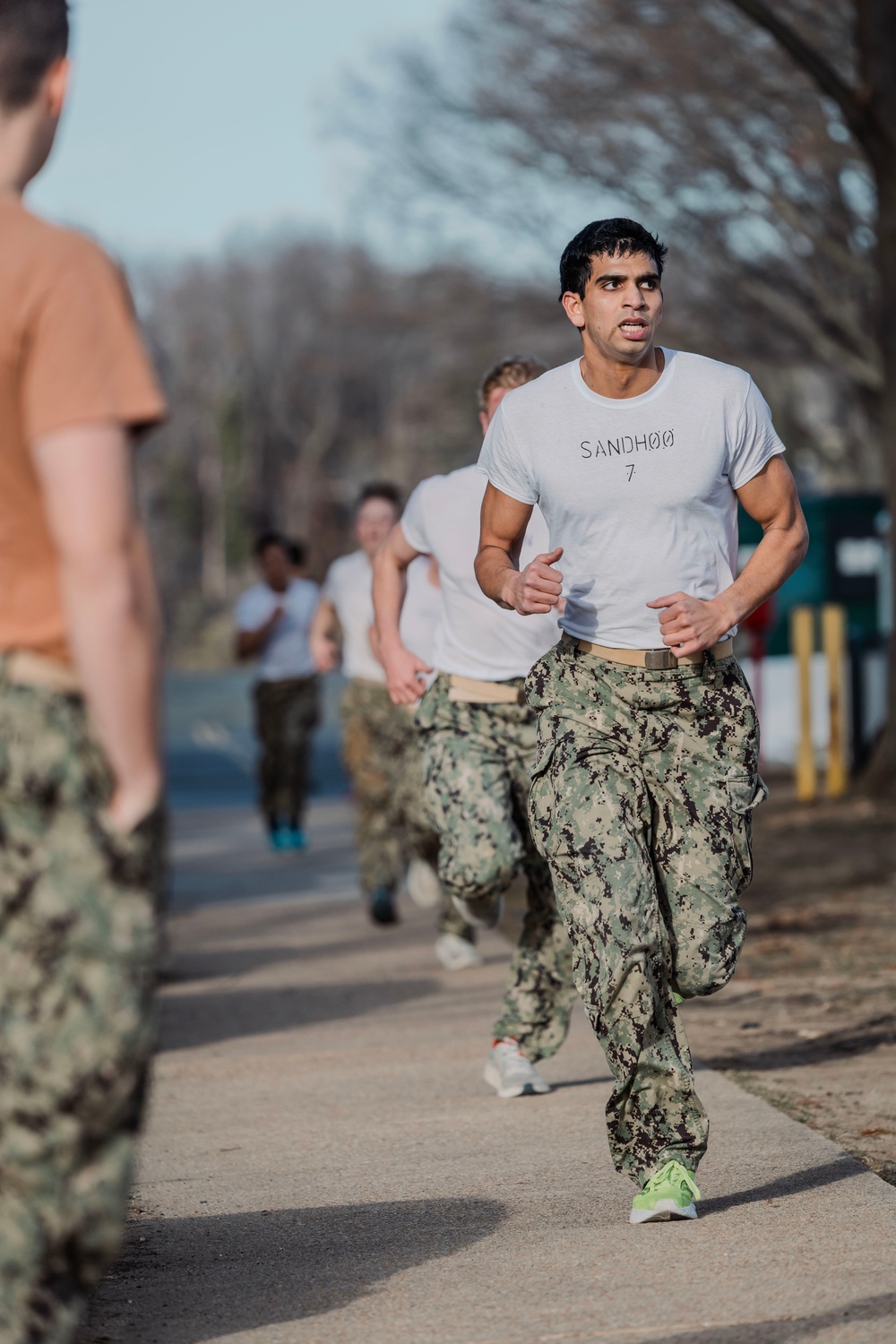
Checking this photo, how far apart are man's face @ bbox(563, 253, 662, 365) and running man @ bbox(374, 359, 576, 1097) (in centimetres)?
123

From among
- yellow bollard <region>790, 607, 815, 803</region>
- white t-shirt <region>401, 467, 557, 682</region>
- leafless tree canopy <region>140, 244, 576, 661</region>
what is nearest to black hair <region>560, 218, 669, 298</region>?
white t-shirt <region>401, 467, 557, 682</region>

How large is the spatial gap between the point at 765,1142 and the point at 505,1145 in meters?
0.66

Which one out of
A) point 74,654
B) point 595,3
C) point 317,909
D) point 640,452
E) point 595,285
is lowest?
point 317,909

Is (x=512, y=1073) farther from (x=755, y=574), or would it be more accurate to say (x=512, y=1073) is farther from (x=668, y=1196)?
(x=755, y=574)

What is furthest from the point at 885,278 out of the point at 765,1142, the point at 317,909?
the point at 765,1142

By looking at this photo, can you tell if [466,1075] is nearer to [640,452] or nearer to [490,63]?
[640,452]

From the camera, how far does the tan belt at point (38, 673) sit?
8.70ft

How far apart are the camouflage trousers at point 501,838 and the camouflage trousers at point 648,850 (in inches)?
39.4

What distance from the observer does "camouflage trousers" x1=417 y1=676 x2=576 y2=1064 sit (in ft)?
18.6

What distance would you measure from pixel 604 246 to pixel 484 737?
192cm

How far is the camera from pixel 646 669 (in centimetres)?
443

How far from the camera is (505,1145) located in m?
5.11

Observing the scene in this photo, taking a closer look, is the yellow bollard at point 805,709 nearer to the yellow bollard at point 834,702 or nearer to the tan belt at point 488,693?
the yellow bollard at point 834,702

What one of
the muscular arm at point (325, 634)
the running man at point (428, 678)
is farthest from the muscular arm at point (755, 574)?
the muscular arm at point (325, 634)
